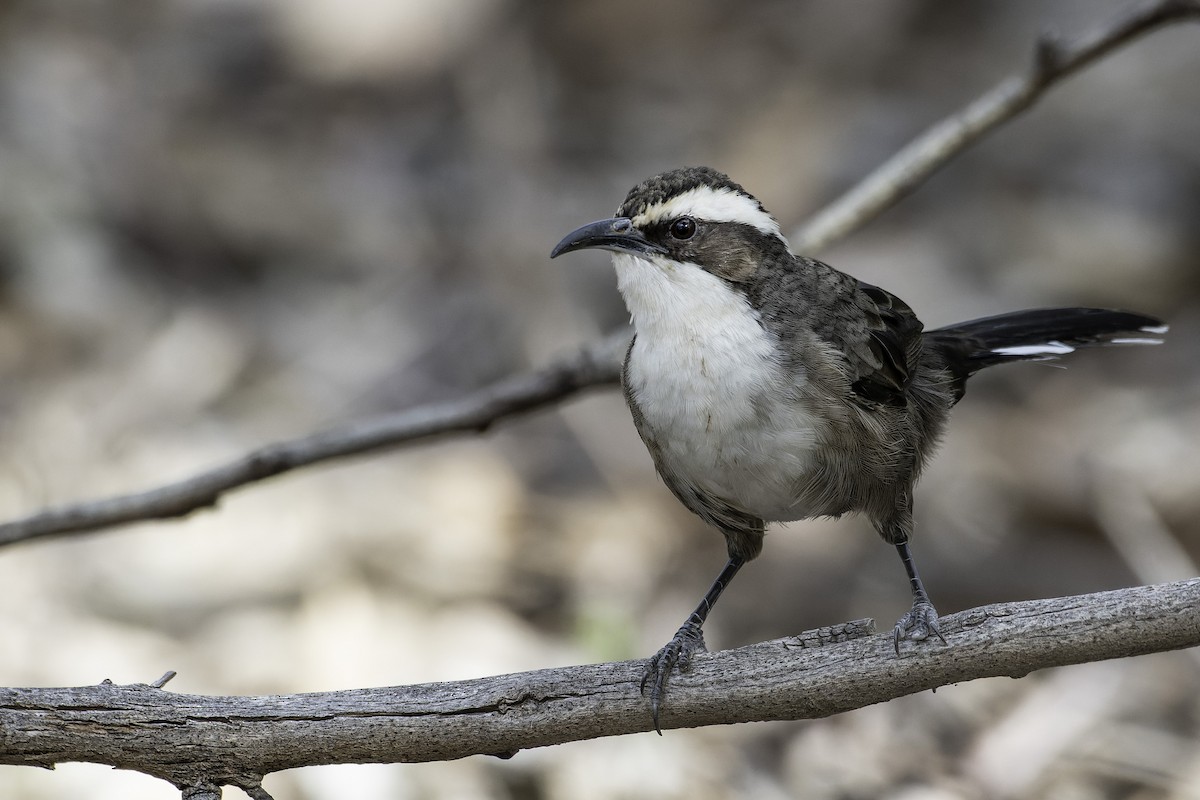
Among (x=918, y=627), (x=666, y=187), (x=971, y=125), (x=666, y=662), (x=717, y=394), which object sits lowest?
(x=918, y=627)

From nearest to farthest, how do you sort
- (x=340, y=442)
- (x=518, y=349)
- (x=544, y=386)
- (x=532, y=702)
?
(x=532, y=702) < (x=340, y=442) < (x=544, y=386) < (x=518, y=349)

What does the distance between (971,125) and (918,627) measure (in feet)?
8.56

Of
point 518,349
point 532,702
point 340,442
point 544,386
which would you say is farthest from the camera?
point 518,349

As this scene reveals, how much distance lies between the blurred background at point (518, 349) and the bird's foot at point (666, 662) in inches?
76.9

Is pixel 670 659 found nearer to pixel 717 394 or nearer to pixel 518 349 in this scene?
pixel 717 394

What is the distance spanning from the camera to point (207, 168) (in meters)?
10.8

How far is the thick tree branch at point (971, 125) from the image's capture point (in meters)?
5.64

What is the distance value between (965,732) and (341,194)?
7.28 meters

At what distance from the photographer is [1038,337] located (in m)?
5.62

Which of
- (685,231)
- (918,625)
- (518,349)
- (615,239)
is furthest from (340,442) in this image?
(518,349)

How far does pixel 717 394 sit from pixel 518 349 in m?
5.54

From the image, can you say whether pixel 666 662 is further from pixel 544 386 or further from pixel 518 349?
pixel 518 349

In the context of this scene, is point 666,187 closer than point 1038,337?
Yes

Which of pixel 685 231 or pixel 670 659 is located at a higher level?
pixel 685 231
